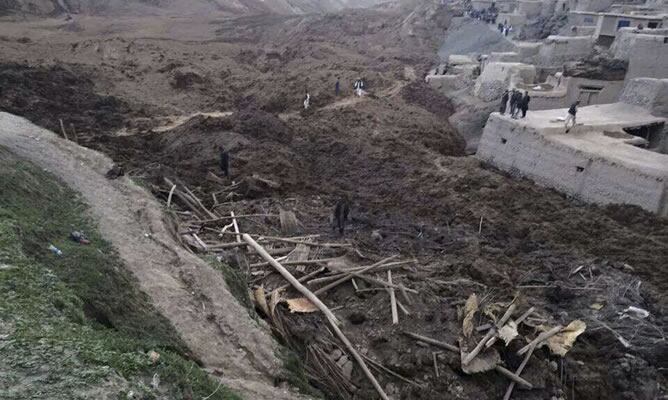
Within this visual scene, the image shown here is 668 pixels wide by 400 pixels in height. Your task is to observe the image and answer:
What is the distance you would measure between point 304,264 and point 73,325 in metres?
5.27

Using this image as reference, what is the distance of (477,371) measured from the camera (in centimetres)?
867

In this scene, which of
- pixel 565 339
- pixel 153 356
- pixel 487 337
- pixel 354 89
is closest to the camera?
pixel 153 356

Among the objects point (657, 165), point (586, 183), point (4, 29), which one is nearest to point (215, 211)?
point (586, 183)

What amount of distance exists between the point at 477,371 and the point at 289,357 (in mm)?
3258

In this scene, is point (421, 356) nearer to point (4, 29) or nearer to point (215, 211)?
point (215, 211)

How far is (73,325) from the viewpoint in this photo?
574cm

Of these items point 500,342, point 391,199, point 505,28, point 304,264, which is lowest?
point 391,199

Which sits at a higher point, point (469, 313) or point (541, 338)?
point (469, 313)

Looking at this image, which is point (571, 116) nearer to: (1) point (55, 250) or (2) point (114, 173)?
(2) point (114, 173)

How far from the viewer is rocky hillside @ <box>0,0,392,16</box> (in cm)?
4328

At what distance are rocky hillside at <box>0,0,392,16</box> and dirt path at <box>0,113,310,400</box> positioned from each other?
3761 cm

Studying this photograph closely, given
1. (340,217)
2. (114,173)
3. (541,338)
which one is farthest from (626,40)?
(114,173)

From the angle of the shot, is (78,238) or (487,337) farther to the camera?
(487,337)

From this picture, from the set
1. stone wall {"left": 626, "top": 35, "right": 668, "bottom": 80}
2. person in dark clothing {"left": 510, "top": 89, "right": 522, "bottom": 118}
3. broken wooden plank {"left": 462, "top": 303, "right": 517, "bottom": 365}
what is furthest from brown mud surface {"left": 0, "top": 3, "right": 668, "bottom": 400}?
stone wall {"left": 626, "top": 35, "right": 668, "bottom": 80}
